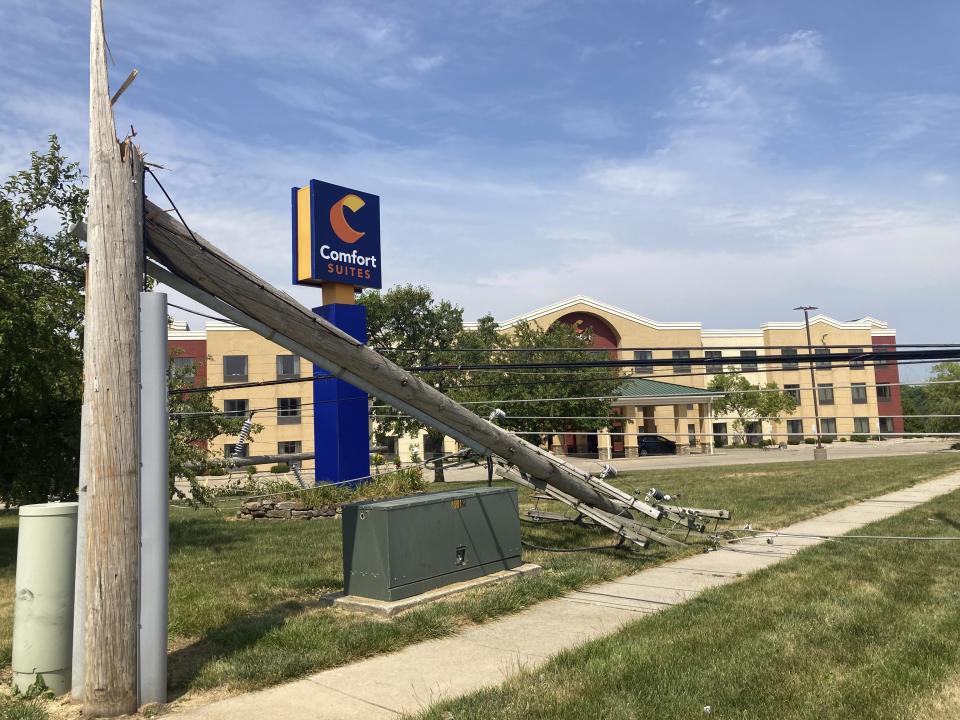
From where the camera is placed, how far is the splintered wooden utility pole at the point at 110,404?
5613 millimetres

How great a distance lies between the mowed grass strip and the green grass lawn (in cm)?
169

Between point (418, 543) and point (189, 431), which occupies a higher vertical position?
point (189, 431)

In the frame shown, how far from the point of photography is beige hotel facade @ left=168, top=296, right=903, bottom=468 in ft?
169

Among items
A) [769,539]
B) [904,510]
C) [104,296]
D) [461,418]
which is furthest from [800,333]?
[104,296]

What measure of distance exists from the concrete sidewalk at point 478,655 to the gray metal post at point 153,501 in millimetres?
515

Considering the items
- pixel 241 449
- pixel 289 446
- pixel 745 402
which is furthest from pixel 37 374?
pixel 745 402

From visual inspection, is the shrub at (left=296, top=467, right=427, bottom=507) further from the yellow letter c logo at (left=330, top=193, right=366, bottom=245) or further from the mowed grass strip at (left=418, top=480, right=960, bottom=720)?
the mowed grass strip at (left=418, top=480, right=960, bottom=720)

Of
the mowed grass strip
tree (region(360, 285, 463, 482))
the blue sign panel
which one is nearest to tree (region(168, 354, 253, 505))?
the blue sign panel

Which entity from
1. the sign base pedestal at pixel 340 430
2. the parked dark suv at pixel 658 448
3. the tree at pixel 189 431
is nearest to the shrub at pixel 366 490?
the sign base pedestal at pixel 340 430

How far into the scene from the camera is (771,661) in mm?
6211

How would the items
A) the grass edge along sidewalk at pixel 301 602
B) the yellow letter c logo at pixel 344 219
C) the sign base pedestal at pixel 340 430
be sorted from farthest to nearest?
the yellow letter c logo at pixel 344 219 → the sign base pedestal at pixel 340 430 → the grass edge along sidewalk at pixel 301 602

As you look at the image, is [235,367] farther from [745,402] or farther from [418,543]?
[418,543]

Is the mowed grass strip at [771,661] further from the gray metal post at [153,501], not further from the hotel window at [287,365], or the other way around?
the hotel window at [287,365]

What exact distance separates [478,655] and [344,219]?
15.2 meters
